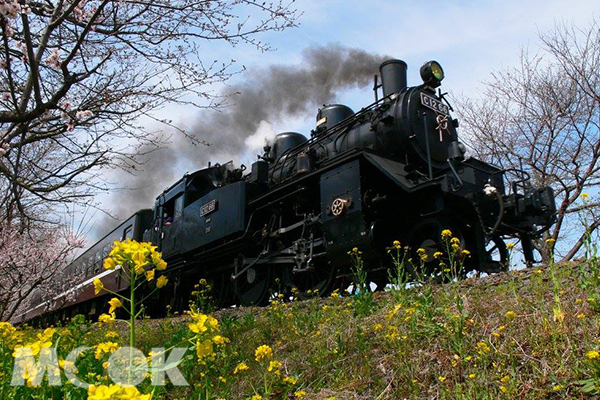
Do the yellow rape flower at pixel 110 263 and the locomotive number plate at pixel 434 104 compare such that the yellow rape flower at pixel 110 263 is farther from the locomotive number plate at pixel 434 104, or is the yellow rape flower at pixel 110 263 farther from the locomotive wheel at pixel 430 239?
the locomotive number plate at pixel 434 104

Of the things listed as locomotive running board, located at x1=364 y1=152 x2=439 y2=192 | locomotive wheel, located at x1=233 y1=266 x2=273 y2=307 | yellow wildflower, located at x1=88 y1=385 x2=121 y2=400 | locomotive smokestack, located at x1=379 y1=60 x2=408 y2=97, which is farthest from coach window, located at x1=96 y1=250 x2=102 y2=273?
yellow wildflower, located at x1=88 y1=385 x2=121 y2=400

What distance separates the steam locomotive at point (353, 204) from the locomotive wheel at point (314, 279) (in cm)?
2

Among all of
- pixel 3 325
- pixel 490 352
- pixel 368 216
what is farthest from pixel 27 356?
pixel 368 216

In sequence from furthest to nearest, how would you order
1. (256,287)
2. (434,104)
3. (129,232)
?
(129,232) < (256,287) < (434,104)

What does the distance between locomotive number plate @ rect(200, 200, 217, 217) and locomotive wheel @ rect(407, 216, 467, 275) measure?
4302 mm

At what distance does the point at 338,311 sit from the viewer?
17.5 feet

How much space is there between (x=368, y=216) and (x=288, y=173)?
2622mm

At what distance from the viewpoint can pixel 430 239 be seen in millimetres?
7117

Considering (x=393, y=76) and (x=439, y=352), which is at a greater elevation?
(x=393, y=76)

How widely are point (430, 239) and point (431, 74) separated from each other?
3122 mm

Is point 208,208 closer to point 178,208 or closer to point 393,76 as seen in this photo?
point 178,208

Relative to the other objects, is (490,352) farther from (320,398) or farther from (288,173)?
(288,173)

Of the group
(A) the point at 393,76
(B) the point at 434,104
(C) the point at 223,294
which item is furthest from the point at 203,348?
(C) the point at 223,294

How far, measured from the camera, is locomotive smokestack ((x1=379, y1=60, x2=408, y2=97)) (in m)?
9.23
